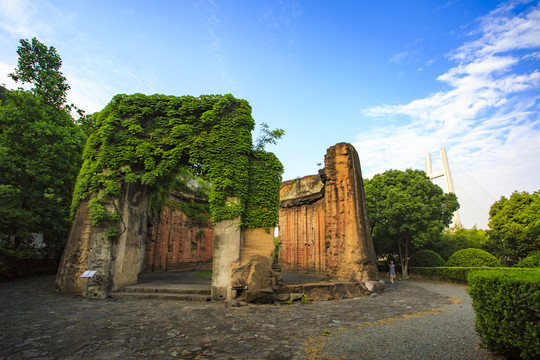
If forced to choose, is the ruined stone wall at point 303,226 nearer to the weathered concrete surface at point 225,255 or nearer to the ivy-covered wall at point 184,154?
the ivy-covered wall at point 184,154

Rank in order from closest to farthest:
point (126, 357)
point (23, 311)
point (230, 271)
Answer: point (126, 357) < point (23, 311) < point (230, 271)

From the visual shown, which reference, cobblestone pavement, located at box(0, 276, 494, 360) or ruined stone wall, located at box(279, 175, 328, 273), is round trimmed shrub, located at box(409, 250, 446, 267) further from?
cobblestone pavement, located at box(0, 276, 494, 360)

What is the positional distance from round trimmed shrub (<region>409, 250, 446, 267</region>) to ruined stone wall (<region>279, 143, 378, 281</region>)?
9657mm

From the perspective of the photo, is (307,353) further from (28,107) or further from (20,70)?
(20,70)

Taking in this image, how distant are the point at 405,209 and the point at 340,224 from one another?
28.5ft

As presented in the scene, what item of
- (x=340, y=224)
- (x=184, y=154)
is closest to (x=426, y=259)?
(x=340, y=224)

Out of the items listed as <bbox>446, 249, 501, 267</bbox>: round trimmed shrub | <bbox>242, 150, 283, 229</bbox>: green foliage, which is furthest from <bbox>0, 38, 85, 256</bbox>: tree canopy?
<bbox>446, 249, 501, 267</bbox>: round trimmed shrub

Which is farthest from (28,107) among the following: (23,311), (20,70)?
(23,311)

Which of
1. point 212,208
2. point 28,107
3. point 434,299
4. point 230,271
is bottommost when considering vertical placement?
point 434,299

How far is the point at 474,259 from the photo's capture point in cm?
1873

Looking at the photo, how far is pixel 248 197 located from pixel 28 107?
37.1ft

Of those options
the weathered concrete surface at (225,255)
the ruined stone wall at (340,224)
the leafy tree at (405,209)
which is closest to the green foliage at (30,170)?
the weathered concrete surface at (225,255)

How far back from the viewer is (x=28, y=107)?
13094 millimetres

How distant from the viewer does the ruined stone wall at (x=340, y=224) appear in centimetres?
1305
